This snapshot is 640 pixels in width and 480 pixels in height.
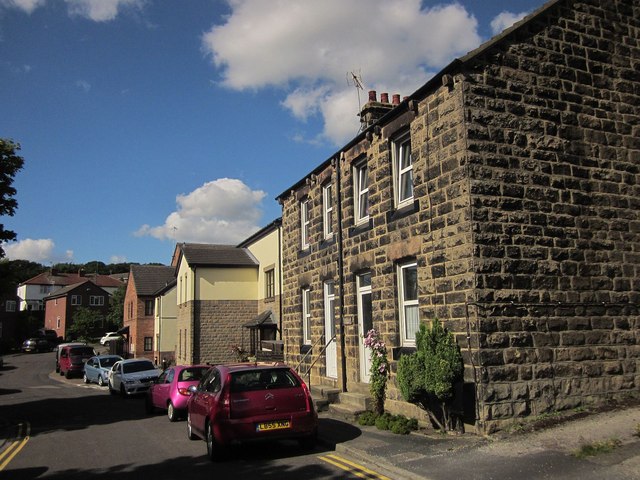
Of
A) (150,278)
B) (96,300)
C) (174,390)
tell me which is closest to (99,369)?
(174,390)

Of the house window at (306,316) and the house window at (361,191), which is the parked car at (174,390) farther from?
the house window at (361,191)

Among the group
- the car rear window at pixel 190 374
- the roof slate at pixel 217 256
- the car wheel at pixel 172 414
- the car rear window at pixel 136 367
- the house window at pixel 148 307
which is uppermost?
the roof slate at pixel 217 256

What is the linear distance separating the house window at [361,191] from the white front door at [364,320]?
5.12 feet

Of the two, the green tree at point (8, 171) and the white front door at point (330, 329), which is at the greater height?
the green tree at point (8, 171)

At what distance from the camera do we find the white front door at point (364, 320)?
A: 14094 mm

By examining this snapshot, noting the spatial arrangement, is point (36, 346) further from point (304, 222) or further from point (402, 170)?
point (402, 170)

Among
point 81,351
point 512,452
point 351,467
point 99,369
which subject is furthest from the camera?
point 81,351

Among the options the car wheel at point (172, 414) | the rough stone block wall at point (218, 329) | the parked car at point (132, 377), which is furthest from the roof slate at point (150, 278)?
Result: the car wheel at point (172, 414)

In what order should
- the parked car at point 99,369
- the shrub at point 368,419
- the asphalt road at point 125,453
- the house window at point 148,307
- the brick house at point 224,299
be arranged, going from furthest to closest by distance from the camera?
the house window at point 148,307
the brick house at point 224,299
the parked car at point 99,369
the shrub at point 368,419
the asphalt road at point 125,453

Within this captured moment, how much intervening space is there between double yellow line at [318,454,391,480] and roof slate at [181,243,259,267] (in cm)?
2391

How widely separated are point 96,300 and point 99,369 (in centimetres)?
5342

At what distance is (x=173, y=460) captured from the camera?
32.0 ft

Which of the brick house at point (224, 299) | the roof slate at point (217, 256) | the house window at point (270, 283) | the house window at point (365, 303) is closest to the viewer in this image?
the house window at point (365, 303)

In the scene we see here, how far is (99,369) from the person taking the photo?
30.9 m
